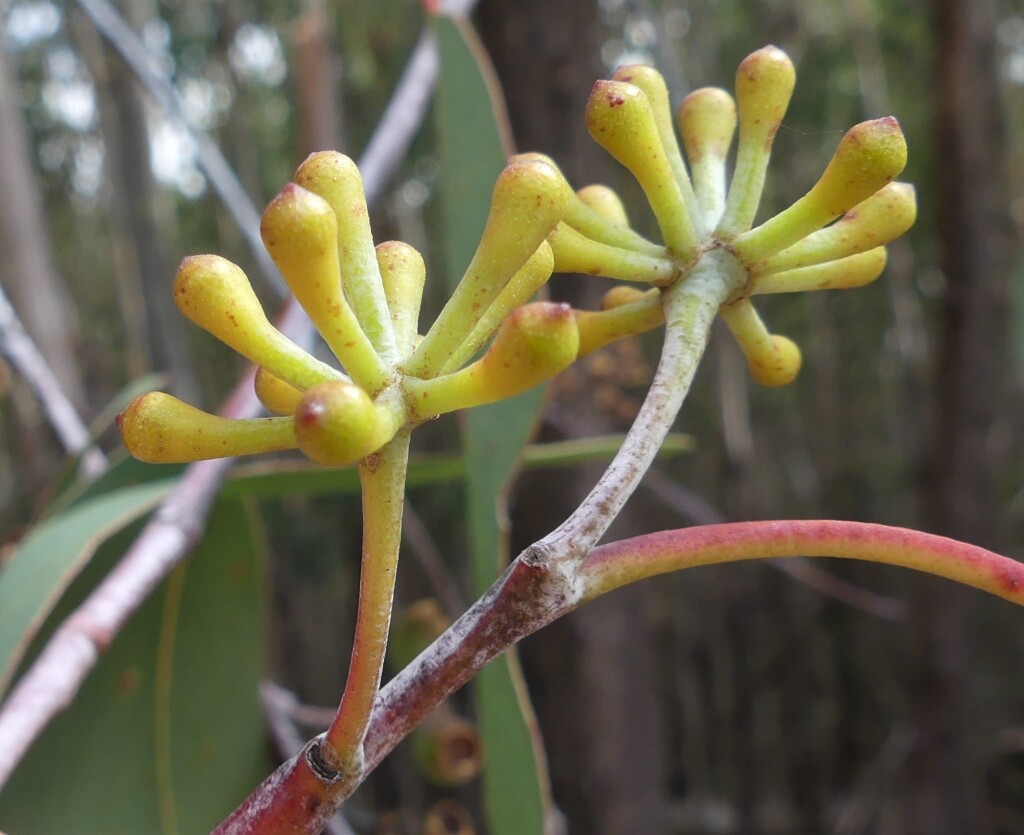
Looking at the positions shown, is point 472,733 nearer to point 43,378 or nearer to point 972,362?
point 43,378

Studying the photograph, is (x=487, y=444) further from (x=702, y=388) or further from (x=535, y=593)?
(x=702, y=388)

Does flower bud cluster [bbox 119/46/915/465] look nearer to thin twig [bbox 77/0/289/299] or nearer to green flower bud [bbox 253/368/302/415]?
green flower bud [bbox 253/368/302/415]

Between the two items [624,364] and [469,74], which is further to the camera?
[624,364]

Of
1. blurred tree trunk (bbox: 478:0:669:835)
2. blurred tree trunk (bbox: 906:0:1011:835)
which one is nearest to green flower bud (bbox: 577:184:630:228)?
blurred tree trunk (bbox: 478:0:669:835)

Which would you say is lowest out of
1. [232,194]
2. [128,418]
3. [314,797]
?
[314,797]

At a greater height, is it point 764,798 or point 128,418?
point 764,798

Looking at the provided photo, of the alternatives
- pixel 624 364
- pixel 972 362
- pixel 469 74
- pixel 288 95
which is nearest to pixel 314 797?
pixel 469 74
